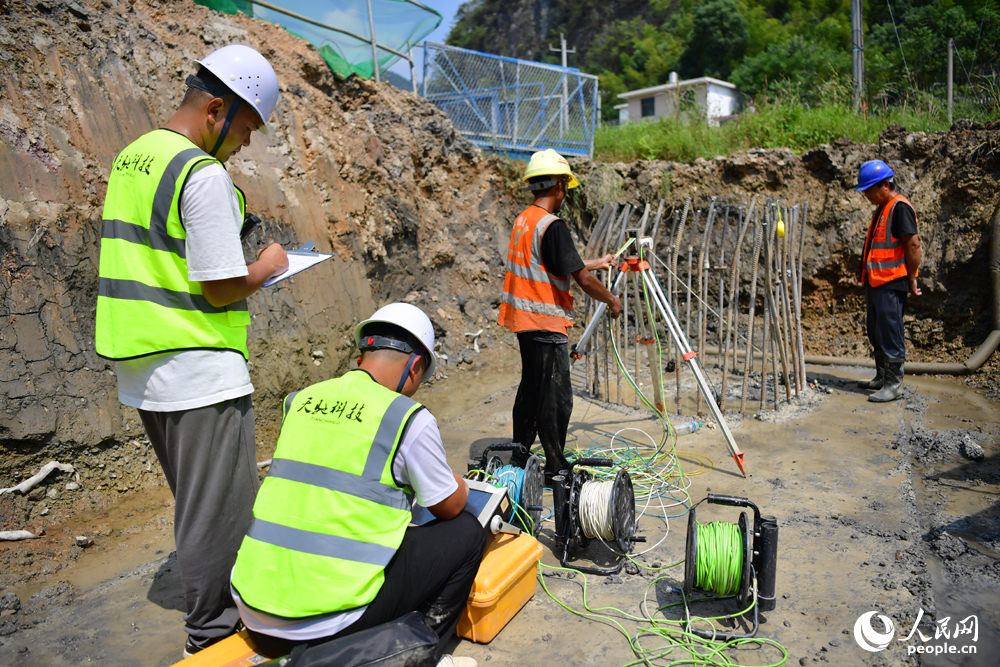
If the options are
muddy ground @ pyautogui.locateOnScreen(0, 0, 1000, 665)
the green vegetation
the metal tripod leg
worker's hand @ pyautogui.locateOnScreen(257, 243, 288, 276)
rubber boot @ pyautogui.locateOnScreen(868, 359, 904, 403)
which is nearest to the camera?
worker's hand @ pyautogui.locateOnScreen(257, 243, 288, 276)

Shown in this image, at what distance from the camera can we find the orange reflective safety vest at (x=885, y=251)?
607 cm

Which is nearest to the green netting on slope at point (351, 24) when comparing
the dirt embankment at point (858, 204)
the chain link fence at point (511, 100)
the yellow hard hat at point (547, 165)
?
the chain link fence at point (511, 100)

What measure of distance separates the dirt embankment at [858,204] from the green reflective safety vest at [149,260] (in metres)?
5.66

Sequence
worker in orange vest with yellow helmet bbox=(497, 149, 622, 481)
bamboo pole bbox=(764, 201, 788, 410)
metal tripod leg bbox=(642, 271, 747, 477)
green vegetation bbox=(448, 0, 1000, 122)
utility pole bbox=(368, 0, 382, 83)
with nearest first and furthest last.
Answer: worker in orange vest with yellow helmet bbox=(497, 149, 622, 481) → metal tripod leg bbox=(642, 271, 747, 477) → bamboo pole bbox=(764, 201, 788, 410) → utility pole bbox=(368, 0, 382, 83) → green vegetation bbox=(448, 0, 1000, 122)

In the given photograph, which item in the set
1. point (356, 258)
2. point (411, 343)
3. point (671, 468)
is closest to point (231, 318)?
point (411, 343)

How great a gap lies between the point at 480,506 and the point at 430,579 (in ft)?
1.54

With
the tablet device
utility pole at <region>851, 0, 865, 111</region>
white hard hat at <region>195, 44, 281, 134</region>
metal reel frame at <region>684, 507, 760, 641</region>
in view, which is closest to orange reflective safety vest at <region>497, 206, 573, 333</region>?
the tablet device

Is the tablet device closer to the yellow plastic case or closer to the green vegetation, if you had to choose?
the yellow plastic case

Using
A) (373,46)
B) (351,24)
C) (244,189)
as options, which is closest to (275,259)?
(244,189)

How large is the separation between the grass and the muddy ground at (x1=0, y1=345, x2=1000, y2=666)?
201 inches

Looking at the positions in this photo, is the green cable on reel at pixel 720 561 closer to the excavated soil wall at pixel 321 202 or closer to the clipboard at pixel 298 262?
the clipboard at pixel 298 262

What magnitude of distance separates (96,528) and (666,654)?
11.8 feet

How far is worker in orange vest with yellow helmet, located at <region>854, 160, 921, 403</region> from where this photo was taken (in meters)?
6.04

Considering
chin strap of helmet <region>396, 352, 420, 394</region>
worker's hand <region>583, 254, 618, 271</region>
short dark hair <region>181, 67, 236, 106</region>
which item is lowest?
chin strap of helmet <region>396, 352, 420, 394</region>
